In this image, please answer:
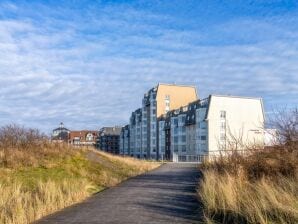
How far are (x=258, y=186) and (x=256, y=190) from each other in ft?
0.95

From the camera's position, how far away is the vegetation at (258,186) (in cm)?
922

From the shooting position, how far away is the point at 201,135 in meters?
92.9

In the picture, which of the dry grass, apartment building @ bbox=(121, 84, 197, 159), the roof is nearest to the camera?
the dry grass

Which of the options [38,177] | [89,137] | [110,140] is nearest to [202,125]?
[38,177]

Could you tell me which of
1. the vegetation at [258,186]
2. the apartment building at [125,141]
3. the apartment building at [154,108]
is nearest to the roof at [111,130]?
the apartment building at [125,141]

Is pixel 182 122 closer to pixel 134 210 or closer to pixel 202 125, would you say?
pixel 202 125

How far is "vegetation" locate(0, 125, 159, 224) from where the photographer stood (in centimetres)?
1221

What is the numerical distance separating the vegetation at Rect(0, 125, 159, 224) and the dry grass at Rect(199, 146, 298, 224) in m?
4.49

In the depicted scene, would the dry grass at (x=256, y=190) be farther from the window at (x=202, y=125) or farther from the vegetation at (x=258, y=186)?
the window at (x=202, y=125)

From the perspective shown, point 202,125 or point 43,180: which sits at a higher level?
point 202,125

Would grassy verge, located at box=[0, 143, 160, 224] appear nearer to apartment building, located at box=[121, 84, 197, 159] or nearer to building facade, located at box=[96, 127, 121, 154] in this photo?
apartment building, located at box=[121, 84, 197, 159]

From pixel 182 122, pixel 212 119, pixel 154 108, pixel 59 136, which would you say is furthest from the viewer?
pixel 154 108

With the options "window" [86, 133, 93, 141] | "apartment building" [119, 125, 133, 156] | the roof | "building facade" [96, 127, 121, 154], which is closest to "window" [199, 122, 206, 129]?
"apartment building" [119, 125, 133, 156]

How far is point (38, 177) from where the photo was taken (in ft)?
69.7
